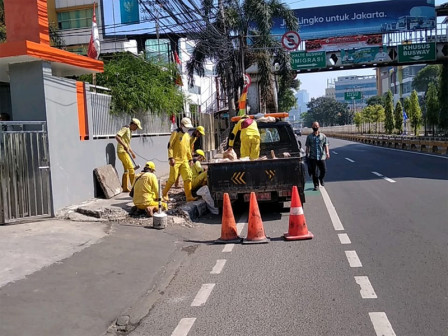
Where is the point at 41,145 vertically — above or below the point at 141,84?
below

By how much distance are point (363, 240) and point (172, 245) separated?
311cm

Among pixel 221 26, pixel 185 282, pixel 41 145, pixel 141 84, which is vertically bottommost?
pixel 185 282

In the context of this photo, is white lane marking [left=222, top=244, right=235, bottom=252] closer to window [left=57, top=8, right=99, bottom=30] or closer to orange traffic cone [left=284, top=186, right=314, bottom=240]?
orange traffic cone [left=284, top=186, right=314, bottom=240]

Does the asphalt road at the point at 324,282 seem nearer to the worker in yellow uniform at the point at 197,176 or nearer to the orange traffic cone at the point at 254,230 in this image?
the orange traffic cone at the point at 254,230

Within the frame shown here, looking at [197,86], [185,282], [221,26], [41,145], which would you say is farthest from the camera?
[197,86]

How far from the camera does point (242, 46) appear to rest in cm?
2869

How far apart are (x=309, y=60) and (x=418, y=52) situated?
24.1 feet

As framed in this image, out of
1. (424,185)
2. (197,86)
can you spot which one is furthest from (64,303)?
(197,86)

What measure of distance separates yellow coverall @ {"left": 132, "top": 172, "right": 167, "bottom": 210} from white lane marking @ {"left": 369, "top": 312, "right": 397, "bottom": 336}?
18.8 feet

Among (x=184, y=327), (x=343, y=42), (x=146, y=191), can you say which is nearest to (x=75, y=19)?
(x=343, y=42)

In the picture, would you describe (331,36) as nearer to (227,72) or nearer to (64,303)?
(227,72)

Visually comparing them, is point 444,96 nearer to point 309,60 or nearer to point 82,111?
point 309,60

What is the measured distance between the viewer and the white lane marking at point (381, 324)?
4.23 meters

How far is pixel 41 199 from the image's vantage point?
30.5 feet
